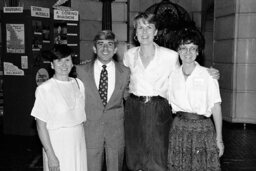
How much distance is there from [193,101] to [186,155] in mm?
540

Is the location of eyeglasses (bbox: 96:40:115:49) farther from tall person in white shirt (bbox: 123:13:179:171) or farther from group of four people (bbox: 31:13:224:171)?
tall person in white shirt (bbox: 123:13:179:171)

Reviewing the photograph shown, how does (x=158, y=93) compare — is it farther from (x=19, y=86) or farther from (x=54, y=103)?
(x=19, y=86)

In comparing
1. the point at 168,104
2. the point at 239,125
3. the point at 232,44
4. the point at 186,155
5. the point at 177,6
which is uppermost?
the point at 177,6

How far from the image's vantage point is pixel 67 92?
10.4ft

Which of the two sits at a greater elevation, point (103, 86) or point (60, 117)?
point (103, 86)

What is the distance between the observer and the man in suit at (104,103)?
3.57 meters

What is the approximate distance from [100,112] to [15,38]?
3.75 metres

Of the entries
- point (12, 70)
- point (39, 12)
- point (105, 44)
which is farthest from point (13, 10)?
point (105, 44)

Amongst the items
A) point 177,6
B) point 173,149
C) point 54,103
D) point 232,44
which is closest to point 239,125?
point 232,44

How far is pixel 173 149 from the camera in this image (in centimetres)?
343

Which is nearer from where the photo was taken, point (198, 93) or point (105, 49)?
point (198, 93)

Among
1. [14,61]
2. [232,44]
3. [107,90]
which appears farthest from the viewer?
[232,44]

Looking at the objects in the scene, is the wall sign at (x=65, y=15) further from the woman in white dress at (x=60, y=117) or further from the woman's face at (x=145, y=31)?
the woman in white dress at (x=60, y=117)

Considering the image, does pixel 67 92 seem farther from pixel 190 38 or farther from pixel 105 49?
pixel 190 38
